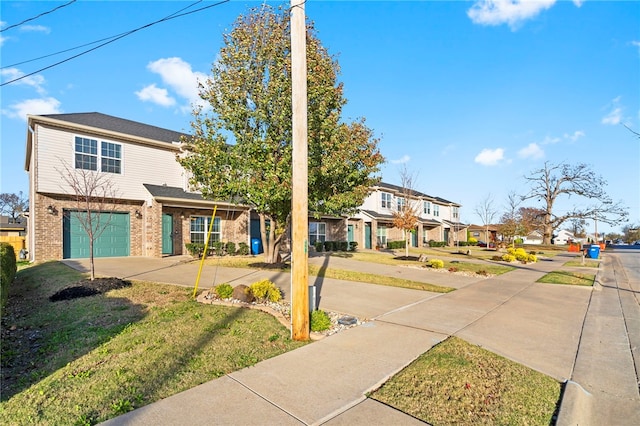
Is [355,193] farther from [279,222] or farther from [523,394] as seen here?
[523,394]

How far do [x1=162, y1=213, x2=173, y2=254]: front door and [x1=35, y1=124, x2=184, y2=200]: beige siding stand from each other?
1.52 m

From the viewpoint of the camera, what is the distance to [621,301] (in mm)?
9562

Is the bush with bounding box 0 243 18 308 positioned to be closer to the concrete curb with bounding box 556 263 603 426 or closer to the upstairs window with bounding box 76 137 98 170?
the upstairs window with bounding box 76 137 98 170

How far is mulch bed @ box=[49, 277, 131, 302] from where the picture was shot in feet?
25.6

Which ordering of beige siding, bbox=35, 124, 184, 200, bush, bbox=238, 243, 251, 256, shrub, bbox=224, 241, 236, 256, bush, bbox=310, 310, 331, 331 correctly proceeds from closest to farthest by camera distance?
Answer: bush, bbox=310, 310, 331, 331 < beige siding, bbox=35, 124, 184, 200 < shrub, bbox=224, 241, 236, 256 < bush, bbox=238, 243, 251, 256

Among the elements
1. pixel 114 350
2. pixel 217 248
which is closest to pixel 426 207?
pixel 217 248

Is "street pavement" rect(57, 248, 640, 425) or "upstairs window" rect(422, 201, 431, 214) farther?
"upstairs window" rect(422, 201, 431, 214)

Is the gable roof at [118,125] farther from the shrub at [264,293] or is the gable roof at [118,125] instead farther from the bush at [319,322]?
the bush at [319,322]

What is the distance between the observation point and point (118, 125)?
61.8ft

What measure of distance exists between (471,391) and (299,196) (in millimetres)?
3458

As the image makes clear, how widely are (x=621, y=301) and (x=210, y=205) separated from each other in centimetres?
1766

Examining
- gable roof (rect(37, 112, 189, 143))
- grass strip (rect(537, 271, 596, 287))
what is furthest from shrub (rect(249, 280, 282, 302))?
grass strip (rect(537, 271, 596, 287))

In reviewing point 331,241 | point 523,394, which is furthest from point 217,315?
point 331,241

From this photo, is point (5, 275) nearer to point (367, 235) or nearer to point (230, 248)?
point (230, 248)
